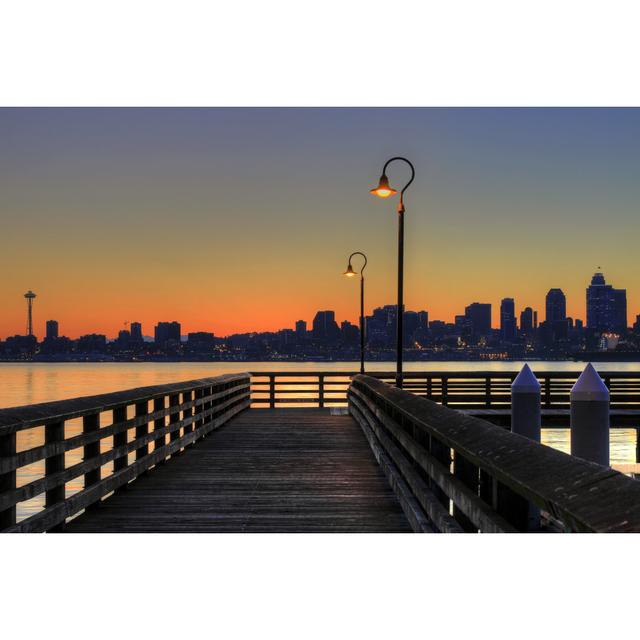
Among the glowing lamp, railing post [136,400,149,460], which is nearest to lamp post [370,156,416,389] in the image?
the glowing lamp

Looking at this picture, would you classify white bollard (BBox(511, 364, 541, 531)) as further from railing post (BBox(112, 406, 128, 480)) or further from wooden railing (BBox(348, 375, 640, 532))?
railing post (BBox(112, 406, 128, 480))

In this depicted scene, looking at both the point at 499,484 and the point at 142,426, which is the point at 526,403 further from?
the point at 499,484

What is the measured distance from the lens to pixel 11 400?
96.4 meters

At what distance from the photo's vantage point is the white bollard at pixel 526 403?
32.7 feet

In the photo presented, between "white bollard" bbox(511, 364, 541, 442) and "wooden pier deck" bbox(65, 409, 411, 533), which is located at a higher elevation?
"white bollard" bbox(511, 364, 541, 442)

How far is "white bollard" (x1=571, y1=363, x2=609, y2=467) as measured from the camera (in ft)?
28.3

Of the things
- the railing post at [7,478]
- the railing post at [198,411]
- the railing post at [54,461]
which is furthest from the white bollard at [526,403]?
the railing post at [198,411]

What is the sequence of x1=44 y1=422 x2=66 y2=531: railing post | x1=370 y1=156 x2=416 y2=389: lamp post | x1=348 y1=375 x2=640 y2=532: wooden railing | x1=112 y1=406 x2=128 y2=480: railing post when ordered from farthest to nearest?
x1=370 y1=156 x2=416 y2=389: lamp post
x1=112 y1=406 x2=128 y2=480: railing post
x1=44 y1=422 x2=66 y2=531: railing post
x1=348 y1=375 x2=640 y2=532: wooden railing

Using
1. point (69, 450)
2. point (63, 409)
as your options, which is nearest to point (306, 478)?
point (69, 450)

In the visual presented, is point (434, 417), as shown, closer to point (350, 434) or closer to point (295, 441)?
point (295, 441)

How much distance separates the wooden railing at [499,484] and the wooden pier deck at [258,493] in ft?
3.22

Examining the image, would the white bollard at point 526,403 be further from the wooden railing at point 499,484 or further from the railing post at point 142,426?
the railing post at point 142,426

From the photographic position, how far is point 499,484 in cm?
414

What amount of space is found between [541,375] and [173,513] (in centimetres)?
1766
